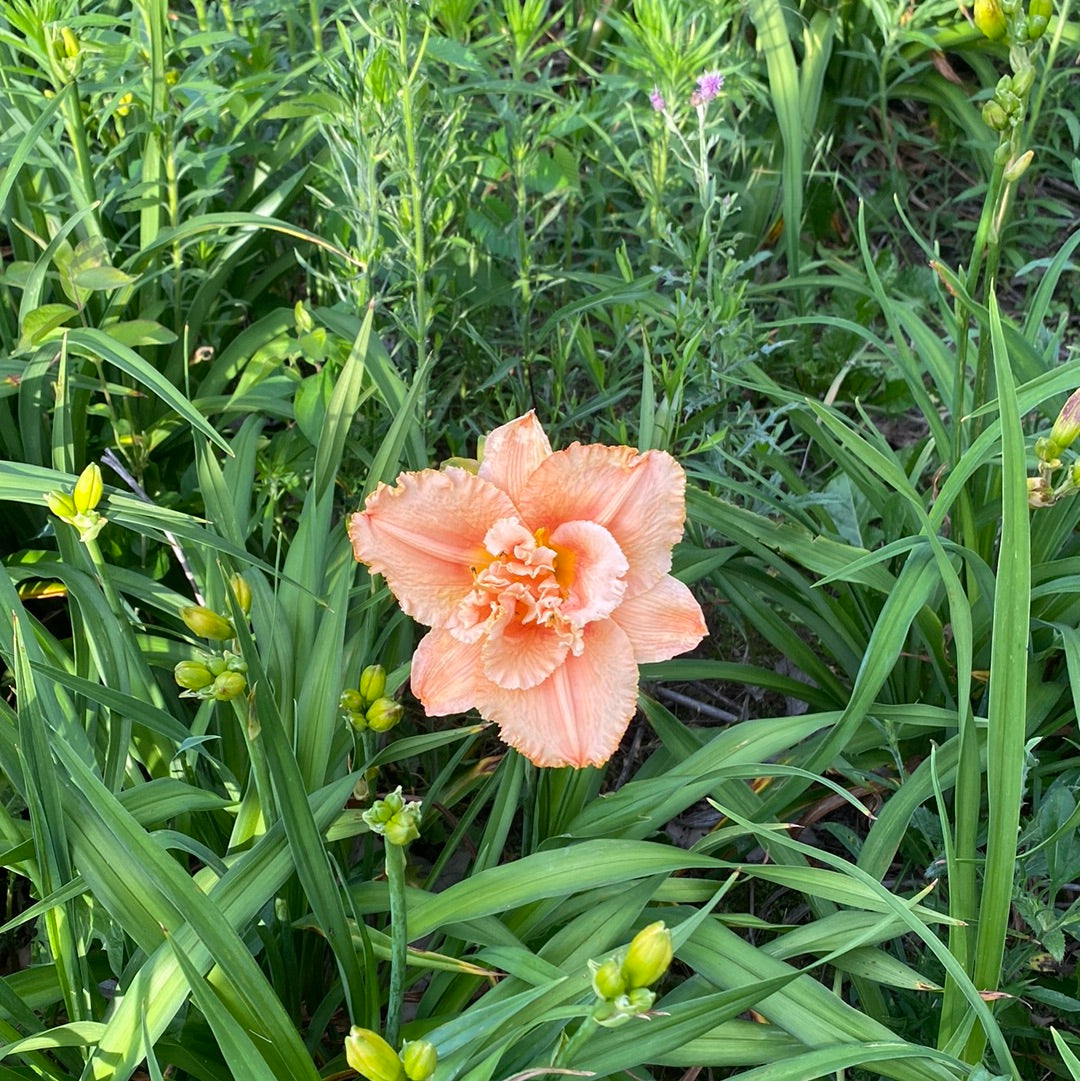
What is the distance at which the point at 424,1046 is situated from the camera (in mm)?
894

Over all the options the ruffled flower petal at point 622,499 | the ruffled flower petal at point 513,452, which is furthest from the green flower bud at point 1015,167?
the ruffled flower petal at point 513,452

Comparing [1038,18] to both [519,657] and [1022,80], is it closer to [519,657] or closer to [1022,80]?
[1022,80]

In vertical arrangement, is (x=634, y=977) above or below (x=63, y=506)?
below

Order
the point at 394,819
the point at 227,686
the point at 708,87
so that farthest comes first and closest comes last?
the point at 708,87
the point at 227,686
the point at 394,819

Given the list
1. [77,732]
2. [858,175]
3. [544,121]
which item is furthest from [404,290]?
[858,175]

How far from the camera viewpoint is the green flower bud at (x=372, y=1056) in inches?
34.5

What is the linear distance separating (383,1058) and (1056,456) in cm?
108

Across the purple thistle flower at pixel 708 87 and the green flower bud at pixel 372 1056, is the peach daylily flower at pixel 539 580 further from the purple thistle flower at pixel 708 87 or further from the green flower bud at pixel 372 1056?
the purple thistle flower at pixel 708 87

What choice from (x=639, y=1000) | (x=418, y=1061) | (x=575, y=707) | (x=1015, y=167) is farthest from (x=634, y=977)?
(x=1015, y=167)

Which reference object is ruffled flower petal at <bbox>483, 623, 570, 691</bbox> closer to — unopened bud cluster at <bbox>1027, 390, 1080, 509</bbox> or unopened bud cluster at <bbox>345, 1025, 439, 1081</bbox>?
unopened bud cluster at <bbox>345, 1025, 439, 1081</bbox>

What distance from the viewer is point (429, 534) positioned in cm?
129

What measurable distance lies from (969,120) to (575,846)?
2.36m

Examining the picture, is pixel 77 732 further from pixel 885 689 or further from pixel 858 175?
pixel 858 175

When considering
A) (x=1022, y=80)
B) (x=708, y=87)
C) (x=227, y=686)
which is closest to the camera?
(x=227, y=686)
